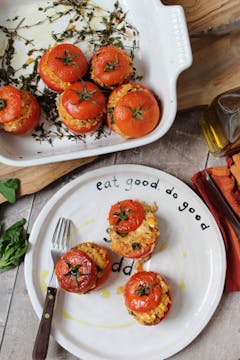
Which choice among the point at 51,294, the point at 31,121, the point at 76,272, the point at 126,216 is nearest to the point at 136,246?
the point at 126,216

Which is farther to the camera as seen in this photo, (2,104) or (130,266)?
(130,266)

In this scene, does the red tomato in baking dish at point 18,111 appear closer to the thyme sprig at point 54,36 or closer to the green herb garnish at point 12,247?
the thyme sprig at point 54,36

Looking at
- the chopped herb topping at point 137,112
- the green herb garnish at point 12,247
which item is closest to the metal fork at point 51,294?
the green herb garnish at point 12,247

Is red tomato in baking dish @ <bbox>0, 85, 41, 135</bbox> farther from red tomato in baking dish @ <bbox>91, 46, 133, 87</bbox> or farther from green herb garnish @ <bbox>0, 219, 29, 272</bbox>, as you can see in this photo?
green herb garnish @ <bbox>0, 219, 29, 272</bbox>

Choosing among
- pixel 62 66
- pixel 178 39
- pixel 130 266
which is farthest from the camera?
pixel 130 266

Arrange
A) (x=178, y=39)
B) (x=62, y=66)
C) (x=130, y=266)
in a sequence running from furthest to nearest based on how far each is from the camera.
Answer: (x=130, y=266) < (x=62, y=66) < (x=178, y=39)

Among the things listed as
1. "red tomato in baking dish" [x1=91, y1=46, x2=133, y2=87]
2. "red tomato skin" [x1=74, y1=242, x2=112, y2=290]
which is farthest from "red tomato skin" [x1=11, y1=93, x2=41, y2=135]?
"red tomato skin" [x1=74, y1=242, x2=112, y2=290]

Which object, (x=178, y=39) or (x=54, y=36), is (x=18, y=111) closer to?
(x=54, y=36)
